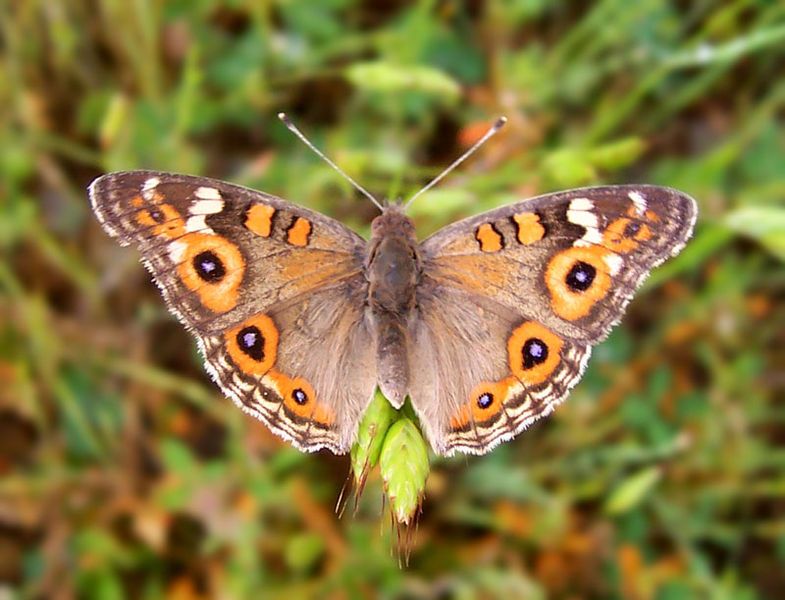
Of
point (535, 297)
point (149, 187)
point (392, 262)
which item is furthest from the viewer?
point (392, 262)

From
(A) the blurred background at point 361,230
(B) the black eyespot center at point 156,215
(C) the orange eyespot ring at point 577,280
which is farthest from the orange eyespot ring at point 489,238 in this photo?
(B) the black eyespot center at point 156,215

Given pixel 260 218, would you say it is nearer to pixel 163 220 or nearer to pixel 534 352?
pixel 163 220

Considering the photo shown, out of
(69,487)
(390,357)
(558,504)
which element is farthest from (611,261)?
(69,487)

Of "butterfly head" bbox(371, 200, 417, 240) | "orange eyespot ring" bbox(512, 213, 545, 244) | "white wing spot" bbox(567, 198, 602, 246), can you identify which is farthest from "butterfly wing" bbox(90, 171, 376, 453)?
"white wing spot" bbox(567, 198, 602, 246)

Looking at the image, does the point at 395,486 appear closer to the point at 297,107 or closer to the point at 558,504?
the point at 558,504

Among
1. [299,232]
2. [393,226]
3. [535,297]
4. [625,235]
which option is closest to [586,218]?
[625,235]
